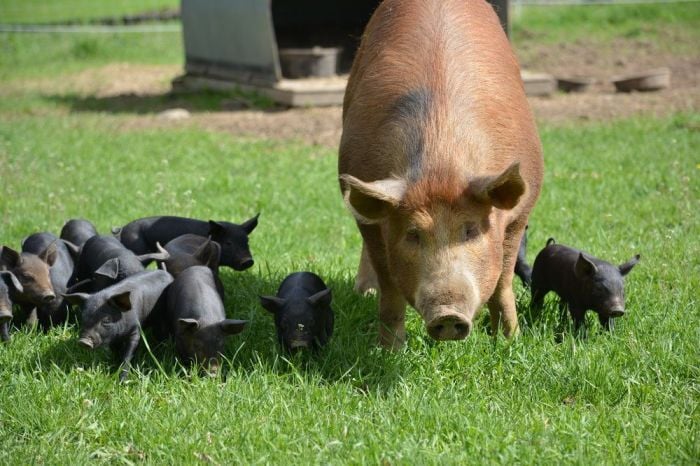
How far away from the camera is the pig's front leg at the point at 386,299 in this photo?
438cm

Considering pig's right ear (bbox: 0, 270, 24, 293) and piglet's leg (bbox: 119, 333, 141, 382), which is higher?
pig's right ear (bbox: 0, 270, 24, 293)

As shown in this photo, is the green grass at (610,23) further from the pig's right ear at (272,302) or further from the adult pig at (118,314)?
the adult pig at (118,314)

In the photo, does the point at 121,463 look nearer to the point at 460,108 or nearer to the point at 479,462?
the point at 479,462

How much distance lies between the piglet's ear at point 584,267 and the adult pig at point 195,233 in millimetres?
1832

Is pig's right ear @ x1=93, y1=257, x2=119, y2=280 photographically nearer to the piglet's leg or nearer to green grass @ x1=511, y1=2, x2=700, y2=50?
the piglet's leg

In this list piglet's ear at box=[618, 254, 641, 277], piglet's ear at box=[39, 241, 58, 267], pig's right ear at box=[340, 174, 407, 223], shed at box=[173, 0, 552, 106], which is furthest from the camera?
shed at box=[173, 0, 552, 106]

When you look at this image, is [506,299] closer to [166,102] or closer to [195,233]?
[195,233]

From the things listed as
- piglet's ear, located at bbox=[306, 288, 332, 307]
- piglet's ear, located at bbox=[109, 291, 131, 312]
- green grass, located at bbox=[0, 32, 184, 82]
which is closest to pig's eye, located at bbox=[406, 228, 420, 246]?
piglet's ear, located at bbox=[306, 288, 332, 307]

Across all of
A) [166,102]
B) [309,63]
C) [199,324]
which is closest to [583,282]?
[199,324]

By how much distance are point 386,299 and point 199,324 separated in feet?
3.08

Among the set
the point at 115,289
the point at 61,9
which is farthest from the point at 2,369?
the point at 61,9

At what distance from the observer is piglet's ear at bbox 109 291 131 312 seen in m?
4.12

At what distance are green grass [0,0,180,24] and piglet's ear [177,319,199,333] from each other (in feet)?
71.3

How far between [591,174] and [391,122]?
13.1 feet
